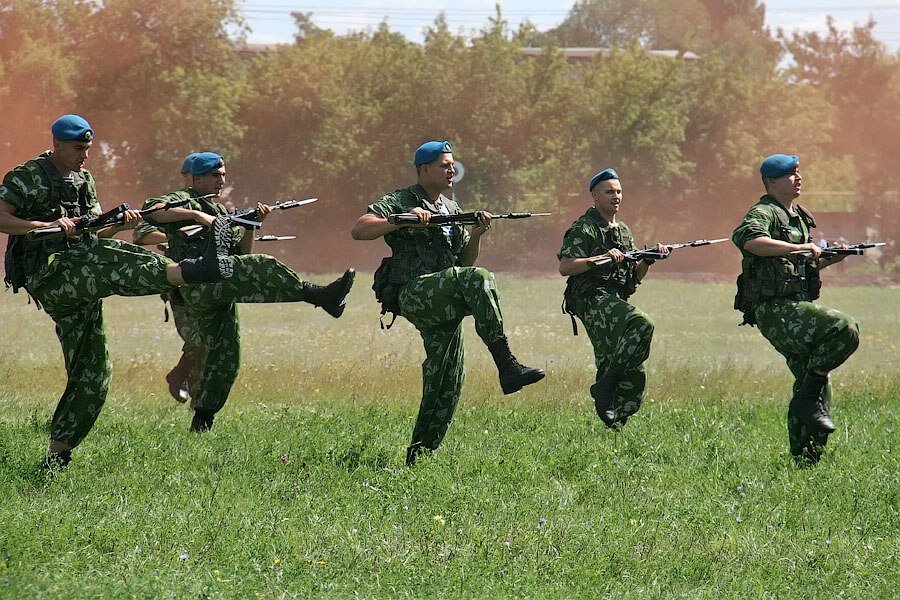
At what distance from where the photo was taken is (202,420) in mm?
9969

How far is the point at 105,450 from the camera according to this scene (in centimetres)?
891

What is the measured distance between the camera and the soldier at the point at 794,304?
8906 millimetres

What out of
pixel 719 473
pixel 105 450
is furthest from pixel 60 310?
pixel 719 473

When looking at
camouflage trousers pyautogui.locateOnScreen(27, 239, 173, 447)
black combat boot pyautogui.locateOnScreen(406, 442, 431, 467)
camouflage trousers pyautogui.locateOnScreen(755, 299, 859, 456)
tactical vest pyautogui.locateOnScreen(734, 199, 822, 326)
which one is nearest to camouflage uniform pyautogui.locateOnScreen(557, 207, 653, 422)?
tactical vest pyautogui.locateOnScreen(734, 199, 822, 326)

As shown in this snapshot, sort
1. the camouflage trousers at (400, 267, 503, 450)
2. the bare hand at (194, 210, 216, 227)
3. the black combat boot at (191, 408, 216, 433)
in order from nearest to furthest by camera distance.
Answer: the camouflage trousers at (400, 267, 503, 450) < the bare hand at (194, 210, 216, 227) < the black combat boot at (191, 408, 216, 433)

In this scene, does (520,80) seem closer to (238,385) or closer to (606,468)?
(238,385)

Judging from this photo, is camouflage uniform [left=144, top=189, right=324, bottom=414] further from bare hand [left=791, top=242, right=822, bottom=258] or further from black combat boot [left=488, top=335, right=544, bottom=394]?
bare hand [left=791, top=242, right=822, bottom=258]

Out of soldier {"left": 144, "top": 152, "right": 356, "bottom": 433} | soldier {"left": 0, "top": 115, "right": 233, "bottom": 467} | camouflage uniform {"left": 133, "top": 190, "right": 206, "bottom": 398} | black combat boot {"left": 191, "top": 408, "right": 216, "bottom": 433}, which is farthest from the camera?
camouflage uniform {"left": 133, "top": 190, "right": 206, "bottom": 398}

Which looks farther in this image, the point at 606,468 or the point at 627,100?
the point at 627,100

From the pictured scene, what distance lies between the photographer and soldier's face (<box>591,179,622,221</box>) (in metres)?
10.3

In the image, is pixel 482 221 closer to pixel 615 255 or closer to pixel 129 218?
pixel 615 255

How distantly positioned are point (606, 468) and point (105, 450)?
371cm

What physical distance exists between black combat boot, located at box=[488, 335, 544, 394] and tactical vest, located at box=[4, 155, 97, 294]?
9.76 feet

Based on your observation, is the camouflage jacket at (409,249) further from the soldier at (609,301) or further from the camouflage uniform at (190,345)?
the camouflage uniform at (190,345)
